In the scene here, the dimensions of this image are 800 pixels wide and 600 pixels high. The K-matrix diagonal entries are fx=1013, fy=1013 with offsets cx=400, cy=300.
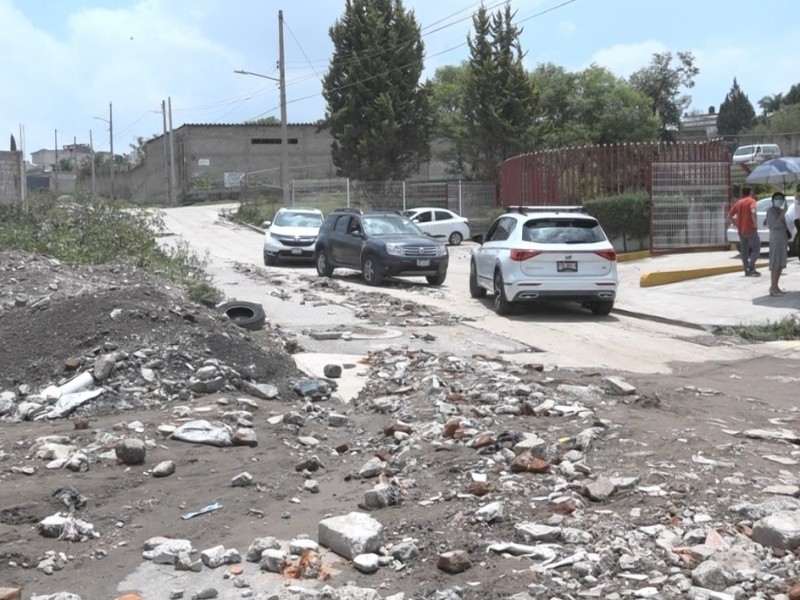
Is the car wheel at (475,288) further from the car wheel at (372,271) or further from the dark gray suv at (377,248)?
the car wheel at (372,271)

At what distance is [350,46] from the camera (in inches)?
1977

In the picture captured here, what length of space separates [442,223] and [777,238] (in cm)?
2226

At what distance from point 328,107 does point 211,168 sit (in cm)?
2428

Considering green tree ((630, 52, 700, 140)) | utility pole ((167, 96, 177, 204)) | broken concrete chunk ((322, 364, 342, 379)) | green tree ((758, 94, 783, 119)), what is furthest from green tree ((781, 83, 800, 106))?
broken concrete chunk ((322, 364, 342, 379))

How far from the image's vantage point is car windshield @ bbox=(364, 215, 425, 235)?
23031 millimetres

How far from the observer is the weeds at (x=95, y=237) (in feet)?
62.9

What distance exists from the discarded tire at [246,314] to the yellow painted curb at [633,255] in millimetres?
14973

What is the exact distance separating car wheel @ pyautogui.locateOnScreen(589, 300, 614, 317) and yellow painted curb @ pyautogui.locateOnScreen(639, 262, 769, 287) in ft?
13.7

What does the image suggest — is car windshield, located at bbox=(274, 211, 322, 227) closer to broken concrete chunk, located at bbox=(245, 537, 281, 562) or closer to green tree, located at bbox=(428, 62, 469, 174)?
green tree, located at bbox=(428, 62, 469, 174)

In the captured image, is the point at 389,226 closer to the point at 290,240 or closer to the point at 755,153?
the point at 290,240

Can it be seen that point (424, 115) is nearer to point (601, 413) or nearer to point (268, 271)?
point (268, 271)

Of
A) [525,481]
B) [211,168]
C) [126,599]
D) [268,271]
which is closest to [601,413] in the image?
[525,481]

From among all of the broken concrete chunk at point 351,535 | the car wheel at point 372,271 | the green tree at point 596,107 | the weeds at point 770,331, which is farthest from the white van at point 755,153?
the broken concrete chunk at point 351,535

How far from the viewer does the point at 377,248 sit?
22000mm
